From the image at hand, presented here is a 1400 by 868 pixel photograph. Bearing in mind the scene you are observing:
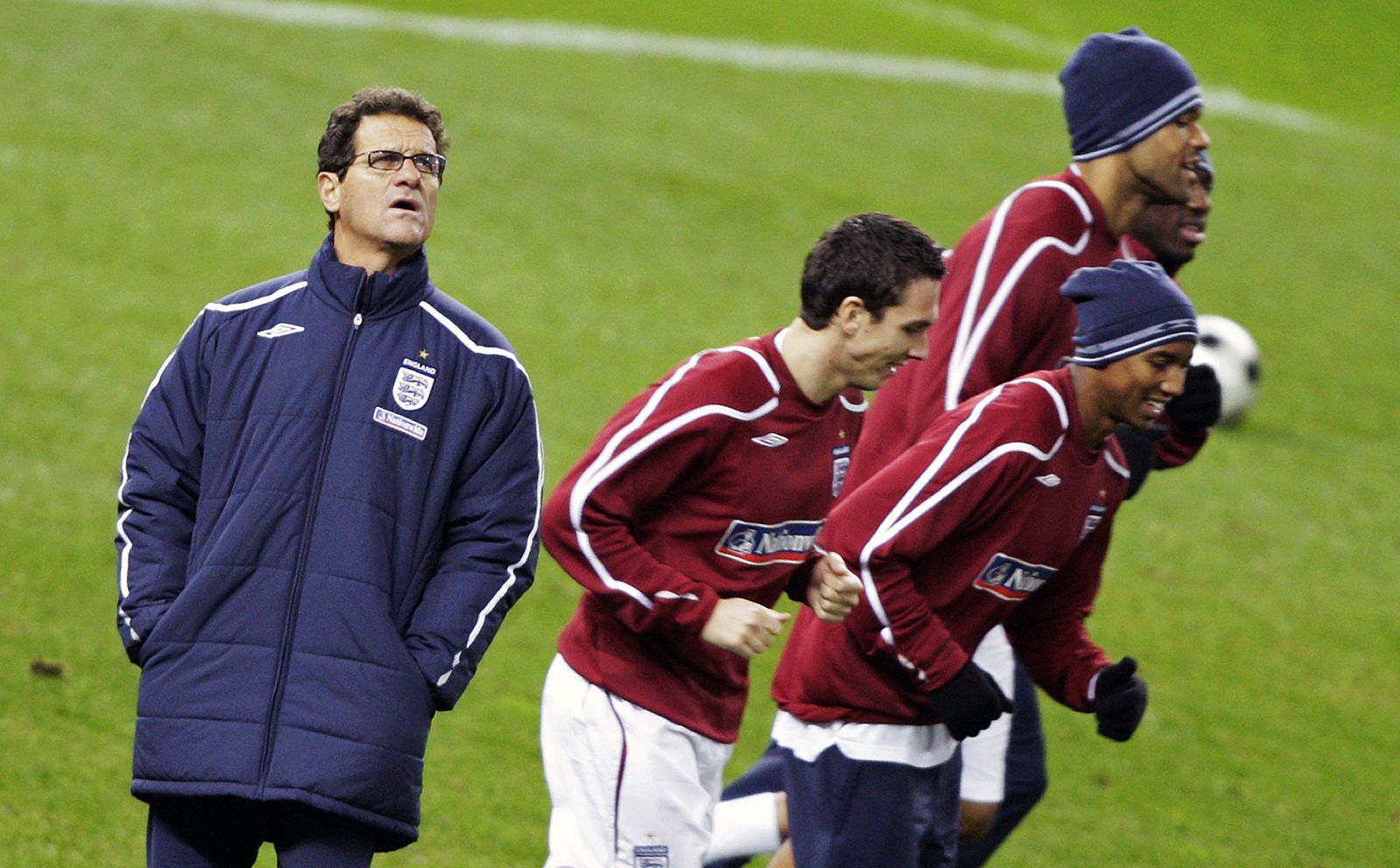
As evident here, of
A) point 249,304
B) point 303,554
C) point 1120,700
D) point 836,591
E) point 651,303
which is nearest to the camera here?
point 303,554

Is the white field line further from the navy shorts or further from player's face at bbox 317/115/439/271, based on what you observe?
the navy shorts

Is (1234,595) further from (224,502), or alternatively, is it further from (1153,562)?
(224,502)

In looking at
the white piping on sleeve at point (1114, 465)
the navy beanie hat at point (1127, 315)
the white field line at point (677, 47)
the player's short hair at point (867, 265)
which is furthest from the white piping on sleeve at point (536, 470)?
the white field line at point (677, 47)

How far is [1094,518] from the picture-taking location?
16.6 ft

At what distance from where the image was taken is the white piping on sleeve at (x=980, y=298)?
17.8ft

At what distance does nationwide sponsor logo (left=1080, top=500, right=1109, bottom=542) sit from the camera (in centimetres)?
504

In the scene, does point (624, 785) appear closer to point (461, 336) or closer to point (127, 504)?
point (461, 336)

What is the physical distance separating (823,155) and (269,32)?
20.9ft

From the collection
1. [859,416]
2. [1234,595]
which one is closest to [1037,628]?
[859,416]

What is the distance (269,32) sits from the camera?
21.3 m

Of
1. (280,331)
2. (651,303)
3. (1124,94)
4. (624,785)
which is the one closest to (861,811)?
(624,785)

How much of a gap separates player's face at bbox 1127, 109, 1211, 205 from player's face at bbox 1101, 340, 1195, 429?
3.40ft

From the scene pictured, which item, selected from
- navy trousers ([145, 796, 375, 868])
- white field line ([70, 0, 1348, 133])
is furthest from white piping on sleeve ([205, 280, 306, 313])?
white field line ([70, 0, 1348, 133])

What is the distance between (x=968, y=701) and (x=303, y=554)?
1723mm
